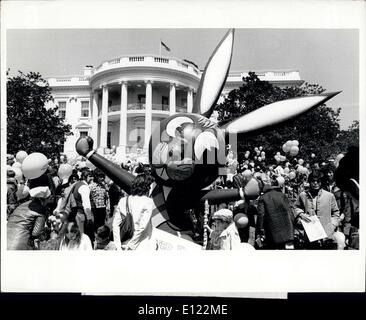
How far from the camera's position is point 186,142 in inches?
158

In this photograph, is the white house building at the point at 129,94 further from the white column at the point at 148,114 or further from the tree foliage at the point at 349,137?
the tree foliage at the point at 349,137

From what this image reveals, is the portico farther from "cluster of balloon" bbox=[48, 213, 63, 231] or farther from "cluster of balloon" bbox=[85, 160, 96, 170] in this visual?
"cluster of balloon" bbox=[48, 213, 63, 231]

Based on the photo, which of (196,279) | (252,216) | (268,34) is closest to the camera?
(196,279)

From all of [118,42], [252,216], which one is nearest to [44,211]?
[118,42]

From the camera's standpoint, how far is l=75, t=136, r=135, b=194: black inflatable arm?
4.36 metres

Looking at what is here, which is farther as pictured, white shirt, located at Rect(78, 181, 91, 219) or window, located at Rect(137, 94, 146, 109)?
window, located at Rect(137, 94, 146, 109)

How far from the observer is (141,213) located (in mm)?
3836

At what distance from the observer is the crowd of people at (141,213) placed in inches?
158

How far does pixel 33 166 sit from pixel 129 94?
2257 millimetres

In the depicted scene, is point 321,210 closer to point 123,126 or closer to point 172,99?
point 172,99

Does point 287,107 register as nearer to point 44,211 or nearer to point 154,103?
point 154,103

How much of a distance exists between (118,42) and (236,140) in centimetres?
159

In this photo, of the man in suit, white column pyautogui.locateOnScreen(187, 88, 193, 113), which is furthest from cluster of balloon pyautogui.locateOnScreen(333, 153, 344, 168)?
white column pyautogui.locateOnScreen(187, 88, 193, 113)

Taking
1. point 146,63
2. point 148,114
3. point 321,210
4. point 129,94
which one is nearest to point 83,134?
point 148,114
